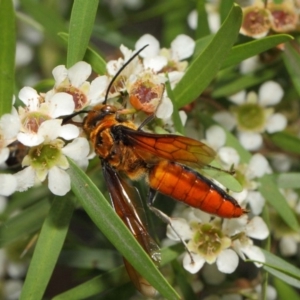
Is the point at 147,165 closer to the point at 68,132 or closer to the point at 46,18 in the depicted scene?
the point at 68,132

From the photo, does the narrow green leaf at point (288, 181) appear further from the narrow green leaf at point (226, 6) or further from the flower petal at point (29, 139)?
the flower petal at point (29, 139)

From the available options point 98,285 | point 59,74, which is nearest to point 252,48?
point 59,74

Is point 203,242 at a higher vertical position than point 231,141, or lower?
lower

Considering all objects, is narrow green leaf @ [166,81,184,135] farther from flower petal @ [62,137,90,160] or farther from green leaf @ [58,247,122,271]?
green leaf @ [58,247,122,271]

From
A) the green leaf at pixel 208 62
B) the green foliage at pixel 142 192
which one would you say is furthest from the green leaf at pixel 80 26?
the green leaf at pixel 208 62

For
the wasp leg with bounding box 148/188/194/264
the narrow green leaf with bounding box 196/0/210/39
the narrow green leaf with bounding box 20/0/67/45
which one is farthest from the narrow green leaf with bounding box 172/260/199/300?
the narrow green leaf with bounding box 20/0/67/45

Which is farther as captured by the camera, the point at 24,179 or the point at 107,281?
the point at 107,281

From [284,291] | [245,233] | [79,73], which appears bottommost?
[284,291]

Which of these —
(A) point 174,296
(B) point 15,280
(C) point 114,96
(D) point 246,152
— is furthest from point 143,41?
(B) point 15,280
